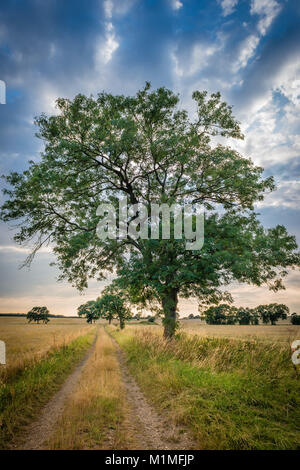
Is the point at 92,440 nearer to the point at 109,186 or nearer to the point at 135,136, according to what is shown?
the point at 135,136

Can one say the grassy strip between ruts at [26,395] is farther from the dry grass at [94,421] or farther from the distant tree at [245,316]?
the distant tree at [245,316]

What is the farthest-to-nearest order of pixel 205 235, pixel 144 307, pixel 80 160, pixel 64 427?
pixel 144 307
pixel 80 160
pixel 205 235
pixel 64 427

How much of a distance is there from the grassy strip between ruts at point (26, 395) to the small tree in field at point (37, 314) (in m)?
97.2

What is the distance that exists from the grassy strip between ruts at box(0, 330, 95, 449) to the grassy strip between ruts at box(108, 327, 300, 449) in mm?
3198

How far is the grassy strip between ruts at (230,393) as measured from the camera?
14.1 feet

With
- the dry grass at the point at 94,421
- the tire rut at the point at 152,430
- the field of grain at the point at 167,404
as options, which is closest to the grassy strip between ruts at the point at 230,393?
the field of grain at the point at 167,404

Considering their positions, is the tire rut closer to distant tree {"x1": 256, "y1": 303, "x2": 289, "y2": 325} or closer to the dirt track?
the dirt track

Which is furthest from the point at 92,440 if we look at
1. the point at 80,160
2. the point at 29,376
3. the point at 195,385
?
the point at 80,160

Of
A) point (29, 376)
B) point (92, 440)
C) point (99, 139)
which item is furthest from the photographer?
point (99, 139)

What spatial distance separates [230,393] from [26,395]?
5.85 m

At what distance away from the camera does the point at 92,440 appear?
4379 millimetres

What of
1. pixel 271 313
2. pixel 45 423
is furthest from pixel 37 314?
pixel 45 423

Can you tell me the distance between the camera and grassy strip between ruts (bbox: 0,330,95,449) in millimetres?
4902

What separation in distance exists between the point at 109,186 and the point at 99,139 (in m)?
3.78
